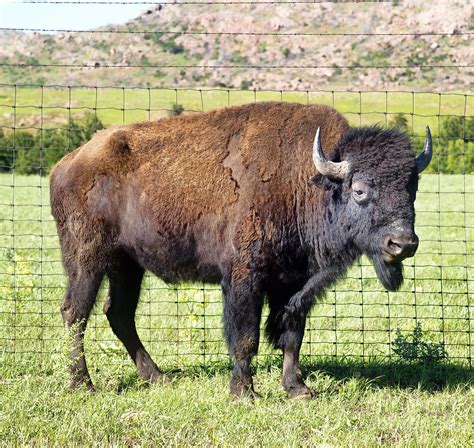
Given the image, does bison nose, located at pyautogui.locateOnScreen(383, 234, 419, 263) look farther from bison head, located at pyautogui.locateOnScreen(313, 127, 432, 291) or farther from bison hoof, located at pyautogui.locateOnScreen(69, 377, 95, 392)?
bison hoof, located at pyautogui.locateOnScreen(69, 377, 95, 392)

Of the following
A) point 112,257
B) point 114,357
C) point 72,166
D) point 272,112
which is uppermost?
point 272,112

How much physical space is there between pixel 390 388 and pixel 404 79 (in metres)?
101

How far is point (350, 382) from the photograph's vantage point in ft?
23.3

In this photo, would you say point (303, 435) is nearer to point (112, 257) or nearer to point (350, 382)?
point (350, 382)

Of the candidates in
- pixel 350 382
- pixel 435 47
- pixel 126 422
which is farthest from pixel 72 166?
pixel 435 47

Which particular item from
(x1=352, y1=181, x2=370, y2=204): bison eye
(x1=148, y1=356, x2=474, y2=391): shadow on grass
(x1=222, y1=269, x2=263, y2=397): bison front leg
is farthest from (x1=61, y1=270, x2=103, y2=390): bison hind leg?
(x1=352, y1=181, x2=370, y2=204): bison eye

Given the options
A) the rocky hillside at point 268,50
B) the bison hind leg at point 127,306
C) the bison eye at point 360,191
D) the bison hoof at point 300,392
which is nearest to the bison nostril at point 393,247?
the bison eye at point 360,191

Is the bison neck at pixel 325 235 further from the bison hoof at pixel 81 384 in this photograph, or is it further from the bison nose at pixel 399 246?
the bison hoof at pixel 81 384

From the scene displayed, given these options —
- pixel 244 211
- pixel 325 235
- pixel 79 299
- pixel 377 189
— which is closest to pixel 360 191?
pixel 377 189

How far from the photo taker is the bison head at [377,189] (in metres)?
6.43

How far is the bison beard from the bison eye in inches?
19.9

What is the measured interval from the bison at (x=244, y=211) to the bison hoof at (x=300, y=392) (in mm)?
21

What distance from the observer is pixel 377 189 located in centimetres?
657

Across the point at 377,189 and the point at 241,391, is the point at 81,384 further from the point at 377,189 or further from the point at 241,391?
the point at 377,189
